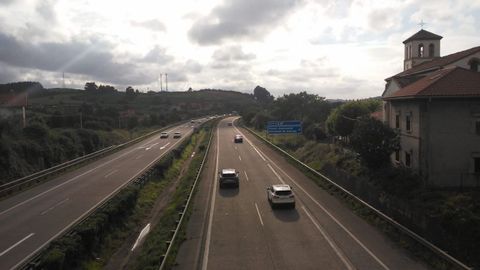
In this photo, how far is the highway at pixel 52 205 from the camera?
20.4 m

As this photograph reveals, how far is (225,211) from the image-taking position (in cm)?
2659

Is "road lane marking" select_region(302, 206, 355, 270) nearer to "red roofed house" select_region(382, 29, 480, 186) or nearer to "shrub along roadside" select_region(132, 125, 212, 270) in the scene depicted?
"shrub along roadside" select_region(132, 125, 212, 270)

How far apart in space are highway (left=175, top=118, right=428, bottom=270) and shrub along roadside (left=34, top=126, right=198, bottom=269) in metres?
4.22

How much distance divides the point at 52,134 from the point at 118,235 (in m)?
32.2

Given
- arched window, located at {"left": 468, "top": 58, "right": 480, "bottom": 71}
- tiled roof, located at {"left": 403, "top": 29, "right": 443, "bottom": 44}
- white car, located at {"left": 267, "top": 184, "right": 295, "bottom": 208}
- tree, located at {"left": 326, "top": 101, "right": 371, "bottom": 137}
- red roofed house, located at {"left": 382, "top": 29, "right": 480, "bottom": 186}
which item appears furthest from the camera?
tree, located at {"left": 326, "top": 101, "right": 371, "bottom": 137}

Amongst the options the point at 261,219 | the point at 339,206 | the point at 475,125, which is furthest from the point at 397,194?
the point at 261,219

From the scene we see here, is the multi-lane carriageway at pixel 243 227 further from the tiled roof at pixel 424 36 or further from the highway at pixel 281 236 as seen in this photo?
the tiled roof at pixel 424 36

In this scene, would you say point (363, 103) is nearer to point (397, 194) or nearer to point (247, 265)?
point (397, 194)

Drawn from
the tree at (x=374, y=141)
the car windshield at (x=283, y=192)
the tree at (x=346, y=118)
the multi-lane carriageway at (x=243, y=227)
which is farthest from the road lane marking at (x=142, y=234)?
the tree at (x=346, y=118)

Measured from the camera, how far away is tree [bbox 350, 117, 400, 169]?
33469 mm

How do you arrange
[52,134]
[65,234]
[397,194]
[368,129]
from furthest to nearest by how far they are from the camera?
[52,134] < [368,129] < [397,194] < [65,234]

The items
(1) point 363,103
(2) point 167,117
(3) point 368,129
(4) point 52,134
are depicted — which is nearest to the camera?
(3) point 368,129

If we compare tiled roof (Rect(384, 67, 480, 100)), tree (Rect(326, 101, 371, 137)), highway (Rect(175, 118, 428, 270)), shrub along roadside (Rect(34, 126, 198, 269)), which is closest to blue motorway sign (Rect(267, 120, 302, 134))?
tree (Rect(326, 101, 371, 137))

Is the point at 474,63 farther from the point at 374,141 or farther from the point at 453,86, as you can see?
the point at 374,141
